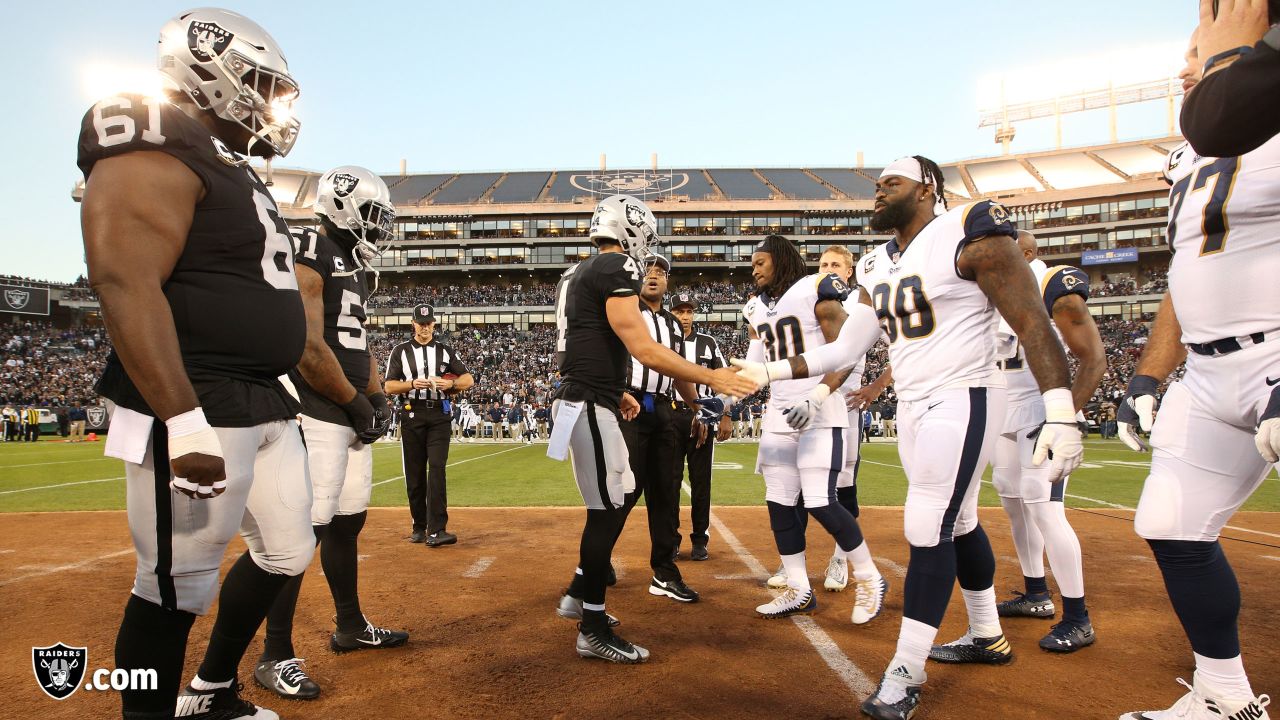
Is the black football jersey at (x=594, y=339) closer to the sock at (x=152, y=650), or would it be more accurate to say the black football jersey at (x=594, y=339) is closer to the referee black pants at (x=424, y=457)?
the sock at (x=152, y=650)

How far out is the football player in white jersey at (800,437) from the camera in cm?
453

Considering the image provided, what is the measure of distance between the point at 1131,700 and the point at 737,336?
51.4m

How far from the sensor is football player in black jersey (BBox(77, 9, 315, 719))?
201 cm

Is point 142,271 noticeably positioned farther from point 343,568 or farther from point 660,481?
point 660,481

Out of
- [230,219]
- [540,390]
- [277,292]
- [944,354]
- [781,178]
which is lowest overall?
[540,390]

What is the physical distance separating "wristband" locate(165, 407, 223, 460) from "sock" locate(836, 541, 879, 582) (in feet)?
12.5

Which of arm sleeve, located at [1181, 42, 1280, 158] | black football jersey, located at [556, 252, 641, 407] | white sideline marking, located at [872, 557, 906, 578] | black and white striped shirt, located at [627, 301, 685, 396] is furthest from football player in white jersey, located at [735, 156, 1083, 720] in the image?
black and white striped shirt, located at [627, 301, 685, 396]

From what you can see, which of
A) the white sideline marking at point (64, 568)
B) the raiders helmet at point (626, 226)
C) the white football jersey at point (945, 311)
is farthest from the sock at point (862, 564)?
the white sideline marking at point (64, 568)

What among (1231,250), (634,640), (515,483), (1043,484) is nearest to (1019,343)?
(1043,484)

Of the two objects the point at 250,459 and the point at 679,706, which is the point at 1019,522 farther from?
the point at 250,459

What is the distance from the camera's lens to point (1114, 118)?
6241cm

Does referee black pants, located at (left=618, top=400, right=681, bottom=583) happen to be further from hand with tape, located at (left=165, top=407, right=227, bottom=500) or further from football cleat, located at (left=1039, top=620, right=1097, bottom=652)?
hand with tape, located at (left=165, top=407, right=227, bottom=500)

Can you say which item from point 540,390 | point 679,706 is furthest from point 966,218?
point 540,390

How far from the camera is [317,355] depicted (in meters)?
3.45
